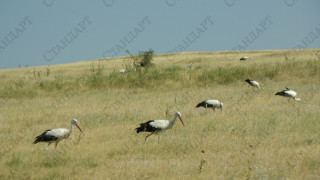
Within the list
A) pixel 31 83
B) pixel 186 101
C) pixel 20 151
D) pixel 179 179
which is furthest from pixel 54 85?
pixel 179 179

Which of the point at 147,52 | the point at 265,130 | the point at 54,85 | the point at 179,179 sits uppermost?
the point at 147,52

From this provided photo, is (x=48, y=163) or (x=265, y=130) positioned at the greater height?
(x=265, y=130)

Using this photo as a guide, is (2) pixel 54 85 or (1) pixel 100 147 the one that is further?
(2) pixel 54 85

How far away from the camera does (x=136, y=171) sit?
311 inches

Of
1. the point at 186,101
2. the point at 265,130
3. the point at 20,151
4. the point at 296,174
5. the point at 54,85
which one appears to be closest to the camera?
the point at 296,174

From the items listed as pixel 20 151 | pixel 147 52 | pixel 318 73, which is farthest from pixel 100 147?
pixel 147 52

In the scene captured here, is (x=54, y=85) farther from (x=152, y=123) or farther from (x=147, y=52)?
(x=147, y=52)

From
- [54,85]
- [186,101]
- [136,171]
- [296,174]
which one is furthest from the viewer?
[54,85]

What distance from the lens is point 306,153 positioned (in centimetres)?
828

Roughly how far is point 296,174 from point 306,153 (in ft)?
4.17

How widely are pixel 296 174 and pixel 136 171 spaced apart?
3.19 meters

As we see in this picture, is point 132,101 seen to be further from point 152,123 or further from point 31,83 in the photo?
point 31,83

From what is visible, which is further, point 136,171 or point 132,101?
point 132,101

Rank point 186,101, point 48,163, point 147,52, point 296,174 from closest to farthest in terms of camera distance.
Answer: point 296,174
point 48,163
point 186,101
point 147,52
